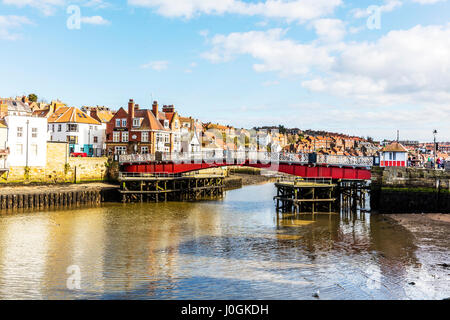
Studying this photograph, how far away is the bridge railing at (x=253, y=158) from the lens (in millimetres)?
44875

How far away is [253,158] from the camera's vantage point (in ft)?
160

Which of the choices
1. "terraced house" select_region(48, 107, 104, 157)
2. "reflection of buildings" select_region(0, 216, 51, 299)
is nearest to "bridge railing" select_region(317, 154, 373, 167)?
"reflection of buildings" select_region(0, 216, 51, 299)

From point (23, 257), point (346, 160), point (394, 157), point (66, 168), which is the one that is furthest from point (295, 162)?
point (66, 168)

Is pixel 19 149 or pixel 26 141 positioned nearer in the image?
pixel 19 149

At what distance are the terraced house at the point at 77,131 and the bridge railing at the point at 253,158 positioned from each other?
18.6 m

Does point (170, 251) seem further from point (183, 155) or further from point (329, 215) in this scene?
point (183, 155)

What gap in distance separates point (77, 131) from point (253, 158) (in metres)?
40.9

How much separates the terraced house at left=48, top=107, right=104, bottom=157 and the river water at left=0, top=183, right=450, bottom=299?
35.7 m

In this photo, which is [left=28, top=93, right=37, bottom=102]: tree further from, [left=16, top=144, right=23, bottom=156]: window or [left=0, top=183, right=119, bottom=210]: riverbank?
[left=0, top=183, right=119, bottom=210]: riverbank

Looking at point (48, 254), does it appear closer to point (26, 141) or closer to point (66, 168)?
point (26, 141)

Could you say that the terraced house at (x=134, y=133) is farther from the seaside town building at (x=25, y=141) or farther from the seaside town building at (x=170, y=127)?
the seaside town building at (x=25, y=141)

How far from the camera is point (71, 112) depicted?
77000mm

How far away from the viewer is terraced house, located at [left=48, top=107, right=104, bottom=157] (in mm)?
74188

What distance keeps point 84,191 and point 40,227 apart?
15.7 m
